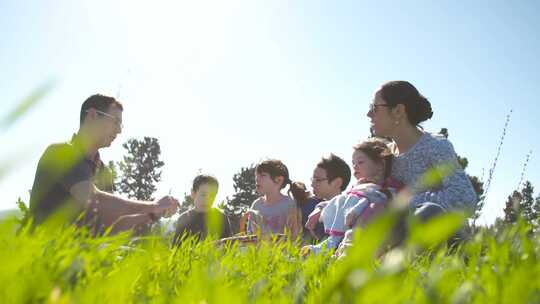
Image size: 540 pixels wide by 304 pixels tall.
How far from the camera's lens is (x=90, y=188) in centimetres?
380

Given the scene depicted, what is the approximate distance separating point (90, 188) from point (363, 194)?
233 centimetres

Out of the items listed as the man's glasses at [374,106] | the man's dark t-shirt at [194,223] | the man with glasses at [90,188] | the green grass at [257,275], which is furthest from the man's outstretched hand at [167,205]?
the man's dark t-shirt at [194,223]

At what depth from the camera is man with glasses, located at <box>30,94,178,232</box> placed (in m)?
3.51

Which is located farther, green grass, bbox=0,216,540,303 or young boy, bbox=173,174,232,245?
young boy, bbox=173,174,232,245

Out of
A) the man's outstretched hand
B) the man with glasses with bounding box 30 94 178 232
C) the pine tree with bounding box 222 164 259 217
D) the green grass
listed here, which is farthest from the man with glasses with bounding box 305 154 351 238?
the pine tree with bounding box 222 164 259 217

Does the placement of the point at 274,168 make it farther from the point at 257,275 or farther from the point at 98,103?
the point at 257,275

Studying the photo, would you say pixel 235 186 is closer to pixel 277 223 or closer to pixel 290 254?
pixel 277 223

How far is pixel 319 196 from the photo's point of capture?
6.43 meters

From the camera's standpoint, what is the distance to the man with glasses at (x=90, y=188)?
3.51 meters

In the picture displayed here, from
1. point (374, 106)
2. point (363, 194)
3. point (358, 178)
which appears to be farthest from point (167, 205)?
point (374, 106)

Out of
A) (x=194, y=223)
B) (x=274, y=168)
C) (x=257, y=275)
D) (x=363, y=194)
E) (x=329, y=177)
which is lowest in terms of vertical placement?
(x=257, y=275)

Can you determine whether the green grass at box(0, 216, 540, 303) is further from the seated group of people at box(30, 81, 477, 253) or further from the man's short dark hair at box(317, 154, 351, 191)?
the man's short dark hair at box(317, 154, 351, 191)

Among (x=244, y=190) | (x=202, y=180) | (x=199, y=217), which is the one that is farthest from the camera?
(x=244, y=190)

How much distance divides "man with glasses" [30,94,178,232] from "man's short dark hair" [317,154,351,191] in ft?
9.44
